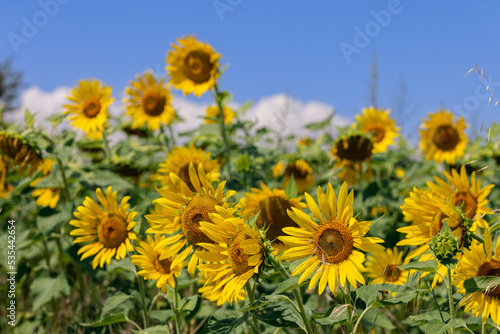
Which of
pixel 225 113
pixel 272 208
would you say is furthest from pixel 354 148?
pixel 225 113

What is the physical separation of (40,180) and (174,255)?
62.1 inches

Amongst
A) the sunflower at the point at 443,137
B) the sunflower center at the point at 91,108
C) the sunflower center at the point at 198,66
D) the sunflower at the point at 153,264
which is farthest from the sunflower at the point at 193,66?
the sunflower at the point at 443,137

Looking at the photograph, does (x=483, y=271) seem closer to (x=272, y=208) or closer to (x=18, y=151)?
(x=272, y=208)

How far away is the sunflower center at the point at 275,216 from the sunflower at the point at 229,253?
70 cm

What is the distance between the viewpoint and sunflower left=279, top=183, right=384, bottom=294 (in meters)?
1.37

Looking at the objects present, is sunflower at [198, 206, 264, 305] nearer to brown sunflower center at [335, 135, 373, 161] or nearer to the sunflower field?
the sunflower field

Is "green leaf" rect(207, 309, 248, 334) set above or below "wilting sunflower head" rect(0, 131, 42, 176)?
below

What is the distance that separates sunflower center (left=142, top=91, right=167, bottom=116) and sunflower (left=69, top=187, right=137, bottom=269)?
1.69 metres

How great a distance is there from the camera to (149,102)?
3.70 m

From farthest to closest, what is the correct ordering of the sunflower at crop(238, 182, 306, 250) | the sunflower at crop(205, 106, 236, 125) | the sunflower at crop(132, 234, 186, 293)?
the sunflower at crop(205, 106, 236, 125)
the sunflower at crop(238, 182, 306, 250)
the sunflower at crop(132, 234, 186, 293)

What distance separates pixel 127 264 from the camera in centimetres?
204

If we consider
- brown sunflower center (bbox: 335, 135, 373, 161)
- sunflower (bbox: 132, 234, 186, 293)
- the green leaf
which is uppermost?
brown sunflower center (bbox: 335, 135, 373, 161)

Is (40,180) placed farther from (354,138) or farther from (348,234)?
(348,234)

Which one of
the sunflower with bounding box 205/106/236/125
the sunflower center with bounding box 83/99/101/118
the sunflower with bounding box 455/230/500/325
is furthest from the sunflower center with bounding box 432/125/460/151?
the sunflower center with bounding box 83/99/101/118
